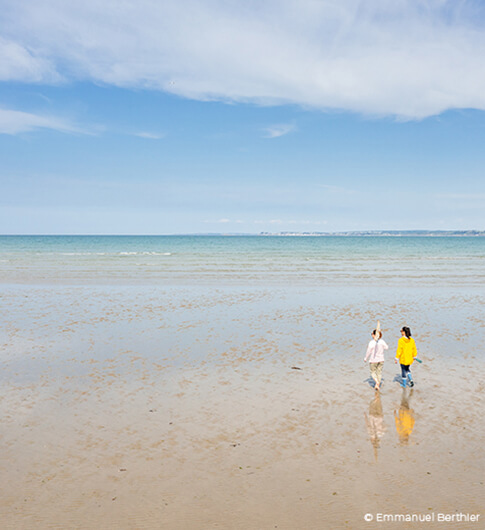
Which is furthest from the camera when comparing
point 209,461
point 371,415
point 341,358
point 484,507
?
point 341,358

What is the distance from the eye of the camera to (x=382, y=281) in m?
35.1

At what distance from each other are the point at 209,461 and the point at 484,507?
13.4 ft

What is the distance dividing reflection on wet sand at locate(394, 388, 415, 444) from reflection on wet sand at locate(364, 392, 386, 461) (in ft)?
0.96

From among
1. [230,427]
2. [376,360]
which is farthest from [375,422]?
[230,427]

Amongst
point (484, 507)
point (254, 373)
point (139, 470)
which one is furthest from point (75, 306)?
point (484, 507)

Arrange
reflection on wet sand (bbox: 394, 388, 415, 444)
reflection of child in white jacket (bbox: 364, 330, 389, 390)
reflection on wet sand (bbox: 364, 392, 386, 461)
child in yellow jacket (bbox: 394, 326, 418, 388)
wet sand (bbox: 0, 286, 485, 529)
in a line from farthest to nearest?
child in yellow jacket (bbox: 394, 326, 418, 388), reflection of child in white jacket (bbox: 364, 330, 389, 390), reflection on wet sand (bbox: 394, 388, 415, 444), reflection on wet sand (bbox: 364, 392, 386, 461), wet sand (bbox: 0, 286, 485, 529)

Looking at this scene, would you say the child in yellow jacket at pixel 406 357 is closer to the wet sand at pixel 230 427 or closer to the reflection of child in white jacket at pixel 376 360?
the wet sand at pixel 230 427

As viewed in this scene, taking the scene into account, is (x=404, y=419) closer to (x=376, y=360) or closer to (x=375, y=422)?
(x=375, y=422)

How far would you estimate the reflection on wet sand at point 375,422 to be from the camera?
8.62 m

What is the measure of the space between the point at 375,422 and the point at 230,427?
9.39ft

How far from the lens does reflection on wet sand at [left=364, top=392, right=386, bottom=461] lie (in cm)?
862

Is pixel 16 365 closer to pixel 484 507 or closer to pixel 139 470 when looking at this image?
pixel 139 470

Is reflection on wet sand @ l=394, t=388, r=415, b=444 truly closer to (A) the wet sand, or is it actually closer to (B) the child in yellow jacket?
(A) the wet sand

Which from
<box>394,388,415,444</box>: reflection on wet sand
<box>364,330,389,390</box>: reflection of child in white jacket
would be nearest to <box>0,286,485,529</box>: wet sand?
<box>394,388,415,444</box>: reflection on wet sand
